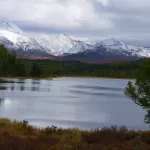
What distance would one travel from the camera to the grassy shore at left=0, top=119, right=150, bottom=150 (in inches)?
493

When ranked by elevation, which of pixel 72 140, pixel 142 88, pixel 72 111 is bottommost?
pixel 72 111

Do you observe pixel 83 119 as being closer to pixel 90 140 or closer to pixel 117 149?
pixel 90 140

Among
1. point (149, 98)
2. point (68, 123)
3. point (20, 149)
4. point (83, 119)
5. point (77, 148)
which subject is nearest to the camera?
point (20, 149)

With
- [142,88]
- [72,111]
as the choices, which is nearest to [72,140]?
[142,88]

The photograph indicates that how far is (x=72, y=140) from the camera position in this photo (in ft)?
57.9

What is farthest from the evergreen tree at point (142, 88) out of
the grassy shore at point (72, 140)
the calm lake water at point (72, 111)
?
the calm lake water at point (72, 111)

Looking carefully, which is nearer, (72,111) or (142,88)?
(142,88)

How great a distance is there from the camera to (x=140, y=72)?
23.4 meters

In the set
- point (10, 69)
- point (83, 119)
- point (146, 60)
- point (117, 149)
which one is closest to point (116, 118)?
point (83, 119)

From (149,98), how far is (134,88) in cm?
119

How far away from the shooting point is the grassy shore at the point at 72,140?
493 inches

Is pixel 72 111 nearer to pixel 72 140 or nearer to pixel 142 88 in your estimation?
pixel 142 88

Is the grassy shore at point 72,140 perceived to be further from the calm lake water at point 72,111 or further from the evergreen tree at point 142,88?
the calm lake water at point 72,111

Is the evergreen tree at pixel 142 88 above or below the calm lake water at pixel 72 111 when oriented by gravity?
above
